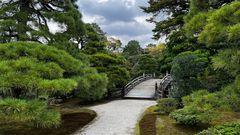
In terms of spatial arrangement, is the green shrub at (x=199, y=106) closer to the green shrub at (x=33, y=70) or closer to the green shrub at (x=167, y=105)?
the green shrub at (x=167, y=105)

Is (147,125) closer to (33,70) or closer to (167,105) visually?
(167,105)

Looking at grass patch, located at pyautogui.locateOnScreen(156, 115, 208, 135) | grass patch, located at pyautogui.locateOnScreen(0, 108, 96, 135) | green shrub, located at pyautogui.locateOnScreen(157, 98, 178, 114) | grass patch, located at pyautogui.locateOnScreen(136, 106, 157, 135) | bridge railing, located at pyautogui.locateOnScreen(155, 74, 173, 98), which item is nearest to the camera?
grass patch, located at pyautogui.locateOnScreen(156, 115, 208, 135)

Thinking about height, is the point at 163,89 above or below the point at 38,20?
below

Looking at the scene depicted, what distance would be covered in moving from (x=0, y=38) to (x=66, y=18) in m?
2.17

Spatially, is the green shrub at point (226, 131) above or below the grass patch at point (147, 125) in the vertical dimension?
above

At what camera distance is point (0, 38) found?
8273 mm

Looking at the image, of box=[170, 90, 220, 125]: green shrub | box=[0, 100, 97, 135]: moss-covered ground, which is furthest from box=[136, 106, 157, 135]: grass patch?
box=[0, 100, 97, 135]: moss-covered ground

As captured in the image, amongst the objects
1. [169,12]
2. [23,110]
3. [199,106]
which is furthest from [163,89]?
[23,110]

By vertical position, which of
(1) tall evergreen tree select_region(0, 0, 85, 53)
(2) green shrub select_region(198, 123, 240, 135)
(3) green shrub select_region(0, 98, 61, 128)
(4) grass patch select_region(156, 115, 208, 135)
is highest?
(1) tall evergreen tree select_region(0, 0, 85, 53)

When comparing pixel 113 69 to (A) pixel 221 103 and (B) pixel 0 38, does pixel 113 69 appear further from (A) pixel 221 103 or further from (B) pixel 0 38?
(A) pixel 221 103

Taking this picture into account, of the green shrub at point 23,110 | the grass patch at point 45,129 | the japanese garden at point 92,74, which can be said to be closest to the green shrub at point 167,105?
the japanese garden at point 92,74

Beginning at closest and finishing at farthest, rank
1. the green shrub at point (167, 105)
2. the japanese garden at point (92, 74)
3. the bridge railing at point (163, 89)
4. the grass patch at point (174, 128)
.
A: the japanese garden at point (92, 74) → the grass patch at point (174, 128) → the green shrub at point (167, 105) → the bridge railing at point (163, 89)

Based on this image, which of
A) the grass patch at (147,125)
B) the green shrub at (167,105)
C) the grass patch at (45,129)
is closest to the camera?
the grass patch at (45,129)

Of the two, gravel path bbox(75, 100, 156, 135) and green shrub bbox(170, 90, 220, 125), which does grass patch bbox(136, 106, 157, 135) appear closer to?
gravel path bbox(75, 100, 156, 135)
